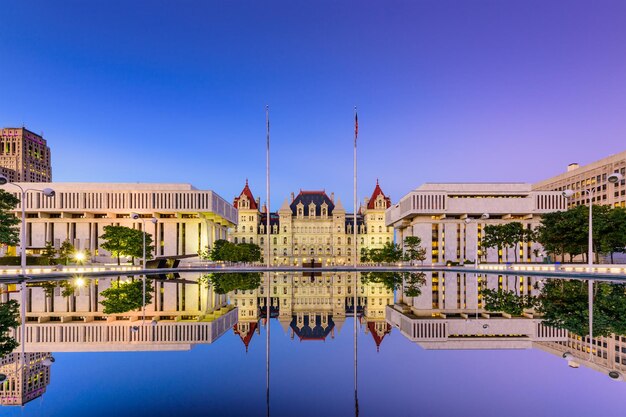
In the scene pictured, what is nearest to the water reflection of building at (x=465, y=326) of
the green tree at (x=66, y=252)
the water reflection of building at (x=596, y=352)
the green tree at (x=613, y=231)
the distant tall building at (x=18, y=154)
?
the water reflection of building at (x=596, y=352)

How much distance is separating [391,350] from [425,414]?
440 cm

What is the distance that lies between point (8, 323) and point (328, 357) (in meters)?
12.5

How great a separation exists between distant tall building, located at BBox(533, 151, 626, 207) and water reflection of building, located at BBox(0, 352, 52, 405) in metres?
111

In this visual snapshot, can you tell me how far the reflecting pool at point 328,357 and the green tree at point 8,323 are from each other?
35 cm

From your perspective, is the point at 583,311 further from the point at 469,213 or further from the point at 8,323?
the point at 469,213

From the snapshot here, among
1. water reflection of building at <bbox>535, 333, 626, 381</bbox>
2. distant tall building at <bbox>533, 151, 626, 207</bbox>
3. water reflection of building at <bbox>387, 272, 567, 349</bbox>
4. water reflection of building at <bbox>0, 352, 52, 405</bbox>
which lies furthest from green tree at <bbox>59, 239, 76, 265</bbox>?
distant tall building at <bbox>533, 151, 626, 207</bbox>

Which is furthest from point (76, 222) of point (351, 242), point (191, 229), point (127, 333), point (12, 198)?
point (127, 333)

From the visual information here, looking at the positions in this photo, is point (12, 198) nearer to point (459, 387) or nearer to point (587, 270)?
point (459, 387)

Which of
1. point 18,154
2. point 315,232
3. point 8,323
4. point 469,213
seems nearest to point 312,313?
point 8,323

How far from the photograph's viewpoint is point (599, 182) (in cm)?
10538

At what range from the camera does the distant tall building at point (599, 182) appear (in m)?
97.0

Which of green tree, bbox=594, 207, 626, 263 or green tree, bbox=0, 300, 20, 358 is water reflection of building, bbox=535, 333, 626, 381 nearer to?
green tree, bbox=0, 300, 20, 358

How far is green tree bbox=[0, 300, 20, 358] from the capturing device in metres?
11.1

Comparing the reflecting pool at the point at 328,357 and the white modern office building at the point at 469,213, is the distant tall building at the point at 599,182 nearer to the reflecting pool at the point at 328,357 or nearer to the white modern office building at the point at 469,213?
the white modern office building at the point at 469,213
